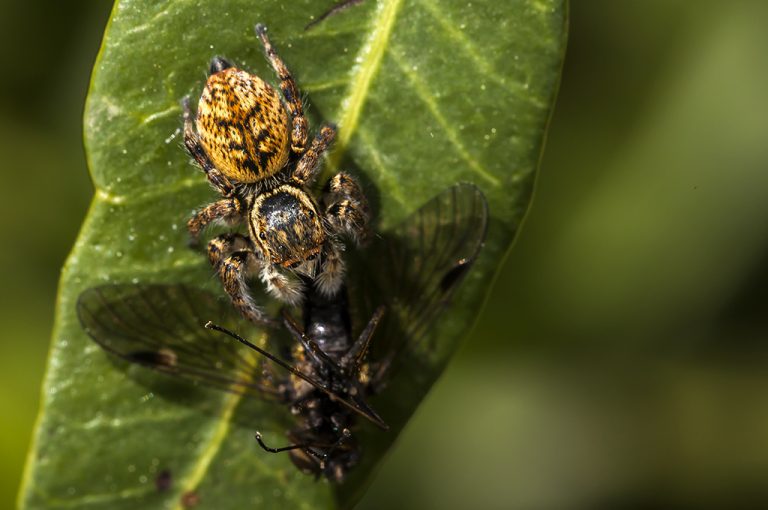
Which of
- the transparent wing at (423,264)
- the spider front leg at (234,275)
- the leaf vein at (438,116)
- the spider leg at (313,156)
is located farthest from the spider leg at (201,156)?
the leaf vein at (438,116)

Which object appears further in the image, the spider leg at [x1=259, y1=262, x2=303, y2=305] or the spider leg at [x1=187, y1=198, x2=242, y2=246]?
the spider leg at [x1=259, y1=262, x2=303, y2=305]

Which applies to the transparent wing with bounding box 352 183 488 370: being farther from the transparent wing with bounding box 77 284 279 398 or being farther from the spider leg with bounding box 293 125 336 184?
the transparent wing with bounding box 77 284 279 398

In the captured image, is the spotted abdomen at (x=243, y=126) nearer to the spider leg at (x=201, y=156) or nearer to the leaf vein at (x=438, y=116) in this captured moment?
the spider leg at (x=201, y=156)

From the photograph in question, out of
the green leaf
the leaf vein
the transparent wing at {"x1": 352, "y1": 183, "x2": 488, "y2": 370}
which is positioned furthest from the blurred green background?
the leaf vein

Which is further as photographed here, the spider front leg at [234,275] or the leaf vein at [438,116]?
the spider front leg at [234,275]

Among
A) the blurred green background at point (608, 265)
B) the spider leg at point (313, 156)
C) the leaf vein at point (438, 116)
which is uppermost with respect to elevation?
the leaf vein at point (438, 116)

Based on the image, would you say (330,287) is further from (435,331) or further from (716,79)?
(716,79)
